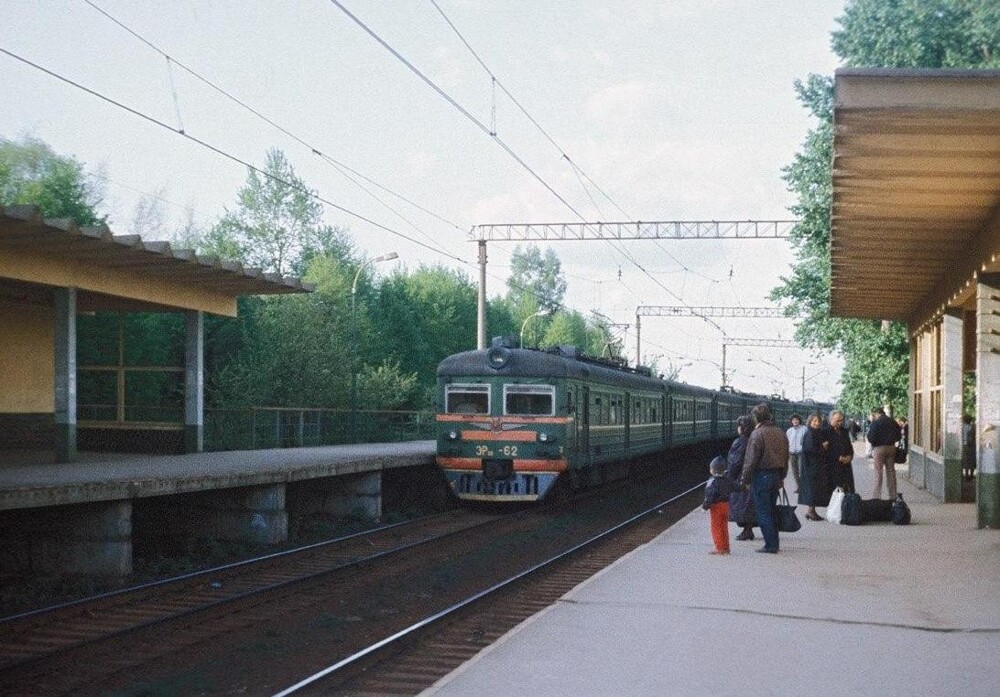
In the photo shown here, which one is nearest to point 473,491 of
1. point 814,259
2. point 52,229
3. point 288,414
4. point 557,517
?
point 557,517

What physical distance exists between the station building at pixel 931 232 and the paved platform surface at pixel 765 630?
11.1 feet

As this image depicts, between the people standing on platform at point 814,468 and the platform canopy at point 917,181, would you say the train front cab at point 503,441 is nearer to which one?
the people standing on platform at point 814,468

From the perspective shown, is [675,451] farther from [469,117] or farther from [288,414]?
[469,117]

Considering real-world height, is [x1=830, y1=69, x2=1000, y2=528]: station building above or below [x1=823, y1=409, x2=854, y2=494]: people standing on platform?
above

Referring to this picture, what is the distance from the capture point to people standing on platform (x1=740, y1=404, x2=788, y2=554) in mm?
13492

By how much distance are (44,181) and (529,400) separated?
28106 mm

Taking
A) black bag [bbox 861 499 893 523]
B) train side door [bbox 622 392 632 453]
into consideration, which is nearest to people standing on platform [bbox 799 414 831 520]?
black bag [bbox 861 499 893 523]

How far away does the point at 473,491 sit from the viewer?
67.5ft

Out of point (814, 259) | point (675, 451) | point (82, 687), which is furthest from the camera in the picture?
point (675, 451)

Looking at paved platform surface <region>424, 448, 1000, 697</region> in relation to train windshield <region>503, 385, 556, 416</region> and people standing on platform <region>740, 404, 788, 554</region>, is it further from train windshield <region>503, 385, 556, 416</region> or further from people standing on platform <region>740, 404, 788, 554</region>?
train windshield <region>503, 385, 556, 416</region>

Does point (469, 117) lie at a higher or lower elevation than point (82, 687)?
higher

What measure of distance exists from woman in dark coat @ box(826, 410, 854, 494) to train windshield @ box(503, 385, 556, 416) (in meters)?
4.60

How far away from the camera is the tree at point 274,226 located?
63.6 meters

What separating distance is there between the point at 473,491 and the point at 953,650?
513 inches
